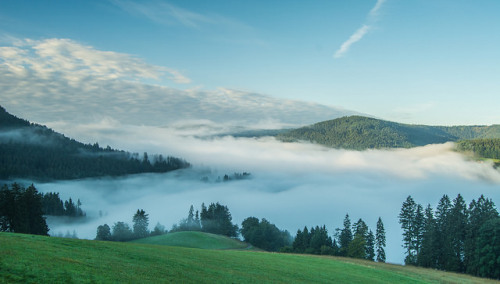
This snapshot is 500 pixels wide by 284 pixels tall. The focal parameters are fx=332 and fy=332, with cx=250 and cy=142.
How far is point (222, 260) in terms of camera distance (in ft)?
128

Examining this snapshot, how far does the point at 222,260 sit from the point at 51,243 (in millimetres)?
17899

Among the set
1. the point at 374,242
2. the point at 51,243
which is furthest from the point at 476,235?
the point at 51,243

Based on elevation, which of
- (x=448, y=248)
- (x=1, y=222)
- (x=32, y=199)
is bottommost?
(x=448, y=248)

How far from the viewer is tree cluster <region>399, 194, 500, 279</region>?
213ft

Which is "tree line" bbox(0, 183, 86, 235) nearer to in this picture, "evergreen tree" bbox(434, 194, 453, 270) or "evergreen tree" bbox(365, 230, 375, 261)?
"evergreen tree" bbox(365, 230, 375, 261)

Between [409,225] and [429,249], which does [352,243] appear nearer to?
[409,225]

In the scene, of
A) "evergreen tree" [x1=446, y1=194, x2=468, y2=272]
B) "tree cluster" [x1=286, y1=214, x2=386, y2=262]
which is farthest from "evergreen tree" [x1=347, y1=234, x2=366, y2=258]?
"evergreen tree" [x1=446, y1=194, x2=468, y2=272]

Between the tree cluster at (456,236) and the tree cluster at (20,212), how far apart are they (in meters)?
85.6

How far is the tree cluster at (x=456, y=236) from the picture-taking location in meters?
65.0

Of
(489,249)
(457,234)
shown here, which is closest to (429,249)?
(457,234)

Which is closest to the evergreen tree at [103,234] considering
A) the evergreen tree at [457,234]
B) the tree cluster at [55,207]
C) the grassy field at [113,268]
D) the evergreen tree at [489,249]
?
the tree cluster at [55,207]

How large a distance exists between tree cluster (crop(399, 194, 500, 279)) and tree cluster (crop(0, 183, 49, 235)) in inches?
3369

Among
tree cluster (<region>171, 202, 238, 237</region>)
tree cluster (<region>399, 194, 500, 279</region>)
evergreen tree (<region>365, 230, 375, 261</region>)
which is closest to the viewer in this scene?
tree cluster (<region>399, 194, 500, 279</region>)

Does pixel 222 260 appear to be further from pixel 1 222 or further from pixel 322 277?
pixel 1 222
